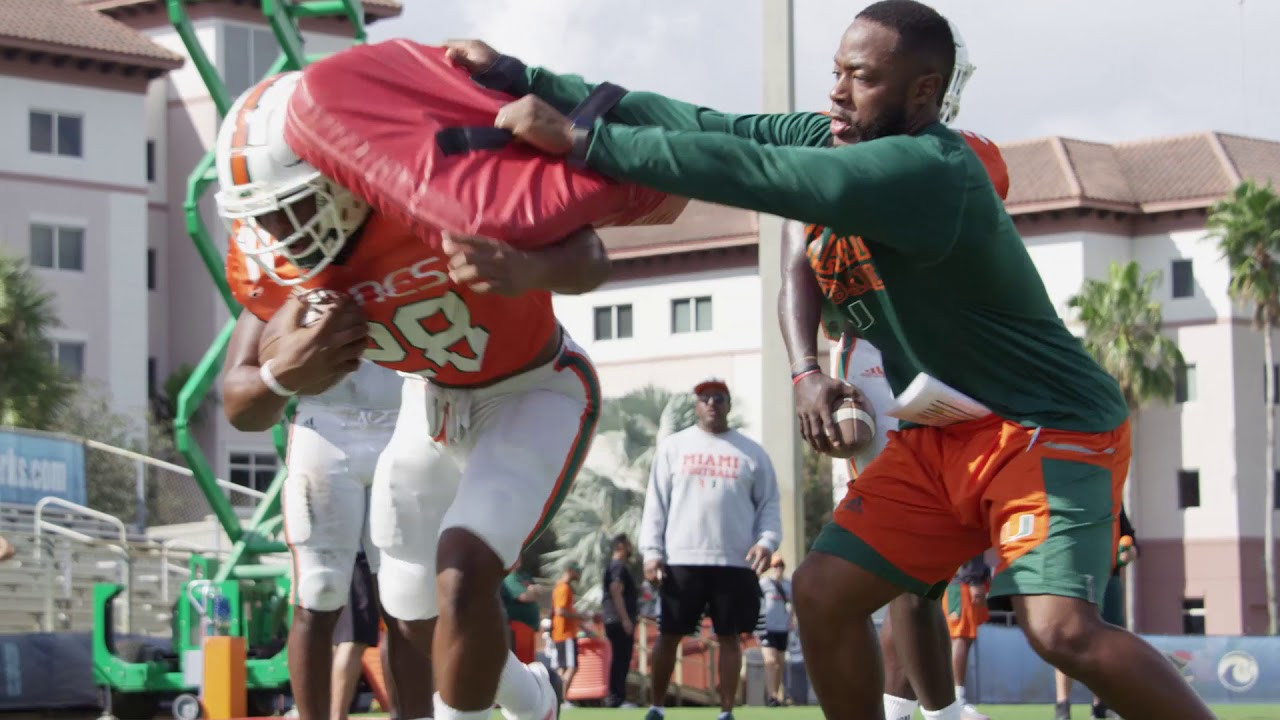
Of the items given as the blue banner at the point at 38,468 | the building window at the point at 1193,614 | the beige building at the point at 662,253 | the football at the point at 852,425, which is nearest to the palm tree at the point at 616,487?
the blue banner at the point at 38,468

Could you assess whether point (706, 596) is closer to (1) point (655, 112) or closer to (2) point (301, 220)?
(2) point (301, 220)

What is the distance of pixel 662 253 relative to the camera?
2456 inches

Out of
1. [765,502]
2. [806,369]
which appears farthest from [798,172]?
[765,502]

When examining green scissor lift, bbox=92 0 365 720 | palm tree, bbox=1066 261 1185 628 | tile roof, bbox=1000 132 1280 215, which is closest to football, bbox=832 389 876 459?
green scissor lift, bbox=92 0 365 720

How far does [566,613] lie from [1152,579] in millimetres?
42290

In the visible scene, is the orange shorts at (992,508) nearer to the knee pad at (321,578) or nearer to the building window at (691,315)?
the knee pad at (321,578)

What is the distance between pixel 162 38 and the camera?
61188mm

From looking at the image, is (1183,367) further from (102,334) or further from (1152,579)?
(102,334)

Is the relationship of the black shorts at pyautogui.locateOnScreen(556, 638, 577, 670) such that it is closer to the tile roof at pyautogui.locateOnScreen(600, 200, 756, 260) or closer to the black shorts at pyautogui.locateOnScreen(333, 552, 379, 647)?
the black shorts at pyautogui.locateOnScreen(333, 552, 379, 647)

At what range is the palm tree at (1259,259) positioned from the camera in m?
53.8

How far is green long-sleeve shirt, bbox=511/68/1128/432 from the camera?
404 centimetres

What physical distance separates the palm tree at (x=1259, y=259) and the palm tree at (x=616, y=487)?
665 inches

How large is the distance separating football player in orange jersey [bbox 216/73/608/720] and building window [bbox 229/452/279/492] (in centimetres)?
5520

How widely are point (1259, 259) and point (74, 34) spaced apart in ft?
109
